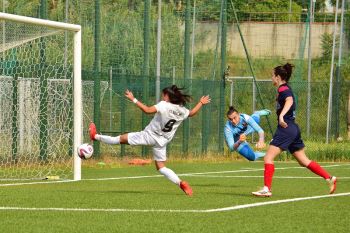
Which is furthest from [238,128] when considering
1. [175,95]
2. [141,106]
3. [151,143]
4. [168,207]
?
[168,207]

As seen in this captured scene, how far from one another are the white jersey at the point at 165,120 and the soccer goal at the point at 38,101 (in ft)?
12.0

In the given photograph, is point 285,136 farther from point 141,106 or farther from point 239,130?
point 239,130

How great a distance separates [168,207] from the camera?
12.4 m

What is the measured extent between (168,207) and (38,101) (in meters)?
9.45

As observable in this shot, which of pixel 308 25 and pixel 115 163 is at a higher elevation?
pixel 308 25

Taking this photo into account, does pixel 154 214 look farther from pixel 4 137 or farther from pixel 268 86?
pixel 268 86

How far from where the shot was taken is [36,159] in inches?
795

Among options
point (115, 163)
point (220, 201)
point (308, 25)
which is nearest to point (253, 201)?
point (220, 201)

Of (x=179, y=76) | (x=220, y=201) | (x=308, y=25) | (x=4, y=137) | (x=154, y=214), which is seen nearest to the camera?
(x=154, y=214)

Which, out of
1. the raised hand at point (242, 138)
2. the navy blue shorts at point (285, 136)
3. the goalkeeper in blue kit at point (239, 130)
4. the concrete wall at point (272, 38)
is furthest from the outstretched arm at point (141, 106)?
the concrete wall at point (272, 38)

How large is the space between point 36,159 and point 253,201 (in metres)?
7.67

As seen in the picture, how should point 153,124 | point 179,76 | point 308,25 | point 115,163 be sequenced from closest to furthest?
point 153,124 < point 115,163 < point 179,76 < point 308,25

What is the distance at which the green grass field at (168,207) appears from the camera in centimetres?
1028

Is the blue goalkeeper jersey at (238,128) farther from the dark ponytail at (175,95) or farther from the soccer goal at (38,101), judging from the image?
the dark ponytail at (175,95)
